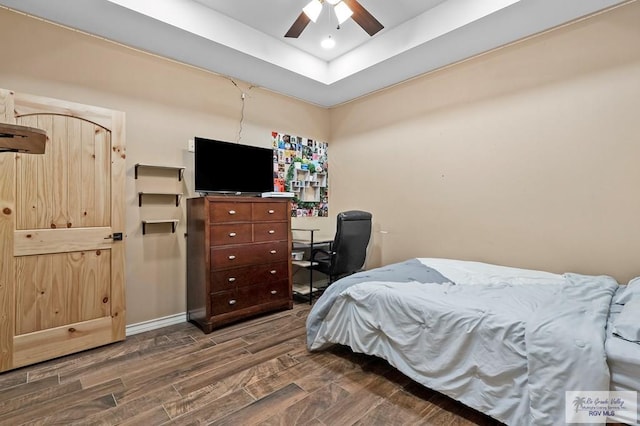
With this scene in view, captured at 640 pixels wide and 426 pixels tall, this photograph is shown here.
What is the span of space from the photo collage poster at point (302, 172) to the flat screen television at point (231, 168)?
1.31ft

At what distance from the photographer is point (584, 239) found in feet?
8.36

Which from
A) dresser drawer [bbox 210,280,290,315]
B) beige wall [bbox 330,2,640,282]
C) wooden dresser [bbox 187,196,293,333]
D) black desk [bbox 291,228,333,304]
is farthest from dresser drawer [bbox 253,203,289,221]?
beige wall [bbox 330,2,640,282]

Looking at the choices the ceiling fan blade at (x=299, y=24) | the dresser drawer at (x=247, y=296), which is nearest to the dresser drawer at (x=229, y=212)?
the dresser drawer at (x=247, y=296)

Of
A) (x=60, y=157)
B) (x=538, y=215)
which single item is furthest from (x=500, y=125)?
(x=60, y=157)

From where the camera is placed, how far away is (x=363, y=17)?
2344 millimetres

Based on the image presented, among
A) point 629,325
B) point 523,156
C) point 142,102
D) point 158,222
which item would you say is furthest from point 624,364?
point 142,102

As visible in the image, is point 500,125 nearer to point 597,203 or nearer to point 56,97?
point 597,203

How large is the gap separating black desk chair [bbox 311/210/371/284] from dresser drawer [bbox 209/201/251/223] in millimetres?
963

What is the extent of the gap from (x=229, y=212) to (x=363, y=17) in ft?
6.63

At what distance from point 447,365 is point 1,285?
9.85ft

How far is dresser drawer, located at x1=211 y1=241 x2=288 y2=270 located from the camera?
2.94 metres

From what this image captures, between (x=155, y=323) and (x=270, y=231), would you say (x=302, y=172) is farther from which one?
(x=155, y=323)

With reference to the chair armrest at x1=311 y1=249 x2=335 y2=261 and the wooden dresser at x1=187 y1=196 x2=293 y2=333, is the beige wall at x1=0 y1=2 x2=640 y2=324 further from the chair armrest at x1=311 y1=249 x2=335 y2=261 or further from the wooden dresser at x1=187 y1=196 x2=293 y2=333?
the chair armrest at x1=311 y1=249 x2=335 y2=261

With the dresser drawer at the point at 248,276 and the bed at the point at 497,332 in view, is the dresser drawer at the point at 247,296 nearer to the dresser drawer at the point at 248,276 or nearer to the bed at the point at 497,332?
the dresser drawer at the point at 248,276
